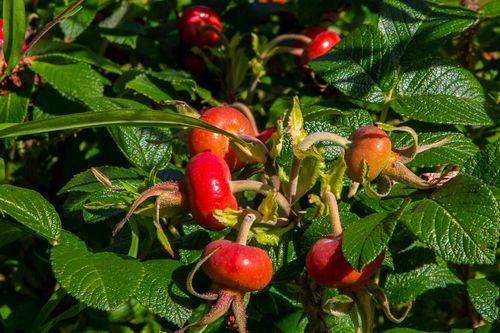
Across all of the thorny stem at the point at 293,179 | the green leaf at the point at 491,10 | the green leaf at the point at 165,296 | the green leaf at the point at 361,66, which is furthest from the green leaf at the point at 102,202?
the green leaf at the point at 491,10

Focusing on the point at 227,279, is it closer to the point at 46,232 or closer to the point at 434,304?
the point at 46,232

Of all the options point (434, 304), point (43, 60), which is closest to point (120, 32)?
point (43, 60)

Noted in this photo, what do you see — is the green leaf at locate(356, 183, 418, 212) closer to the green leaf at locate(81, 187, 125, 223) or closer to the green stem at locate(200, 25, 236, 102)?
the green leaf at locate(81, 187, 125, 223)

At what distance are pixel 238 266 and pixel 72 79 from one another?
34.0 inches

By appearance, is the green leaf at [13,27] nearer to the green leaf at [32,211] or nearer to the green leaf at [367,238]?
the green leaf at [32,211]

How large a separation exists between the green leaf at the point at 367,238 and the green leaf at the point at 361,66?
448mm

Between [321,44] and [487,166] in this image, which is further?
[321,44]

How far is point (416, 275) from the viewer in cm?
152

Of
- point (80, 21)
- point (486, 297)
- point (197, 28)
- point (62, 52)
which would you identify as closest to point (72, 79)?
point (62, 52)

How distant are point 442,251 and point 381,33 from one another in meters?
0.61

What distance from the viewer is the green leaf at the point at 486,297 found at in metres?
1.39

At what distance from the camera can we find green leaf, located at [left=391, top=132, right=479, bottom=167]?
4.63 ft

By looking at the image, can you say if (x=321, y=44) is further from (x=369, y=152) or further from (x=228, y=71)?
(x=369, y=152)

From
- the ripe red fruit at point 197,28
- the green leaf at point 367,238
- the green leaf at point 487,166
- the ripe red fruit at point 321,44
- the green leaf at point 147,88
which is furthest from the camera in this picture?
the ripe red fruit at point 197,28
